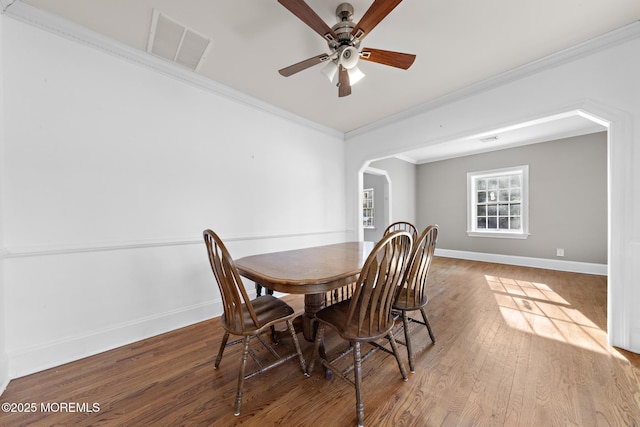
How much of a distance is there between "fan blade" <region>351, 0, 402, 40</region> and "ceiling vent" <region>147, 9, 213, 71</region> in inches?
49.3

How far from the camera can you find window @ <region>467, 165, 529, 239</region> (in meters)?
4.55

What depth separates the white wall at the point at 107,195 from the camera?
162 cm

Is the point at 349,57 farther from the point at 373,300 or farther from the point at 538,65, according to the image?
the point at 538,65

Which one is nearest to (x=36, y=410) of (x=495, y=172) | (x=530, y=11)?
(x=530, y=11)

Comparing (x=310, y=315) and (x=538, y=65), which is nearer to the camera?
(x=310, y=315)

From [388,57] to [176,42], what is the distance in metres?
1.75

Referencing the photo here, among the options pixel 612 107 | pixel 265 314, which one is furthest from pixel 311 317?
pixel 612 107

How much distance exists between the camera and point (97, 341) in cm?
184

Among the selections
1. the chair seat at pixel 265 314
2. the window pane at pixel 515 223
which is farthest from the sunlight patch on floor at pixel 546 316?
the chair seat at pixel 265 314

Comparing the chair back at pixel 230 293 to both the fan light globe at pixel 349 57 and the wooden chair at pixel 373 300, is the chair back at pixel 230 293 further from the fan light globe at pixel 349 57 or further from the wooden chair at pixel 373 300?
the fan light globe at pixel 349 57

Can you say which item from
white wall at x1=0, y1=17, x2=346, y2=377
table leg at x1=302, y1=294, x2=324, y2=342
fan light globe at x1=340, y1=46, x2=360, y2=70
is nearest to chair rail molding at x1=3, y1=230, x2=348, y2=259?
white wall at x1=0, y1=17, x2=346, y2=377

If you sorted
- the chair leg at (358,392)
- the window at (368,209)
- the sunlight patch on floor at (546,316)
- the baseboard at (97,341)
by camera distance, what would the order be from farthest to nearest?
1. the window at (368,209)
2. the sunlight patch on floor at (546,316)
3. the baseboard at (97,341)
4. the chair leg at (358,392)

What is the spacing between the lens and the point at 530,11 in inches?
65.5

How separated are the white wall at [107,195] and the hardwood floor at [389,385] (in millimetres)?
297
